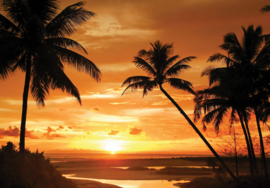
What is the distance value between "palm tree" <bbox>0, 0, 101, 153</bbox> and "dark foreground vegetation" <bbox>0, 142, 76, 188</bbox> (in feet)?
2.73

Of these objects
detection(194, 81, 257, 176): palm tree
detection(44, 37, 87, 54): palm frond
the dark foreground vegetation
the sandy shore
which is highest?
detection(44, 37, 87, 54): palm frond

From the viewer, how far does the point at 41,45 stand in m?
12.7

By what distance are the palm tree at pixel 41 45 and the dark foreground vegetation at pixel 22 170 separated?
0.83 meters

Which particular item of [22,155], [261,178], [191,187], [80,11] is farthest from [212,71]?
[22,155]

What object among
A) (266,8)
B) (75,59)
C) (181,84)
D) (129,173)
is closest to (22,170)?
(75,59)

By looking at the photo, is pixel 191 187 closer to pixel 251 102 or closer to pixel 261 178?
pixel 261 178

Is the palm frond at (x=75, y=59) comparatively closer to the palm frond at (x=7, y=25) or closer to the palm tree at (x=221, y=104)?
the palm frond at (x=7, y=25)

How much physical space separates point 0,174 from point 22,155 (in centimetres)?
182

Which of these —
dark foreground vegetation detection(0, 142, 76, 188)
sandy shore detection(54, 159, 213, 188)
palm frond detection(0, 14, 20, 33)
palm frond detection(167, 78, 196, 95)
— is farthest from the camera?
sandy shore detection(54, 159, 213, 188)

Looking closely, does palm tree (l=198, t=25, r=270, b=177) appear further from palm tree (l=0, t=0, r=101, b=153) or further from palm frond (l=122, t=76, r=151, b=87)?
palm tree (l=0, t=0, r=101, b=153)

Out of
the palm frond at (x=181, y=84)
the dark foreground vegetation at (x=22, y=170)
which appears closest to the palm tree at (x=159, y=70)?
the palm frond at (x=181, y=84)

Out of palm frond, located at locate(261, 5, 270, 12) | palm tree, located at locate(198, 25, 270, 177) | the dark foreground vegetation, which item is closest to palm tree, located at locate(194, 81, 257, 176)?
palm tree, located at locate(198, 25, 270, 177)

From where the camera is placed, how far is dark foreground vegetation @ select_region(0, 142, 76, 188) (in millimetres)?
10320

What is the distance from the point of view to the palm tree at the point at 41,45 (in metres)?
12.4
